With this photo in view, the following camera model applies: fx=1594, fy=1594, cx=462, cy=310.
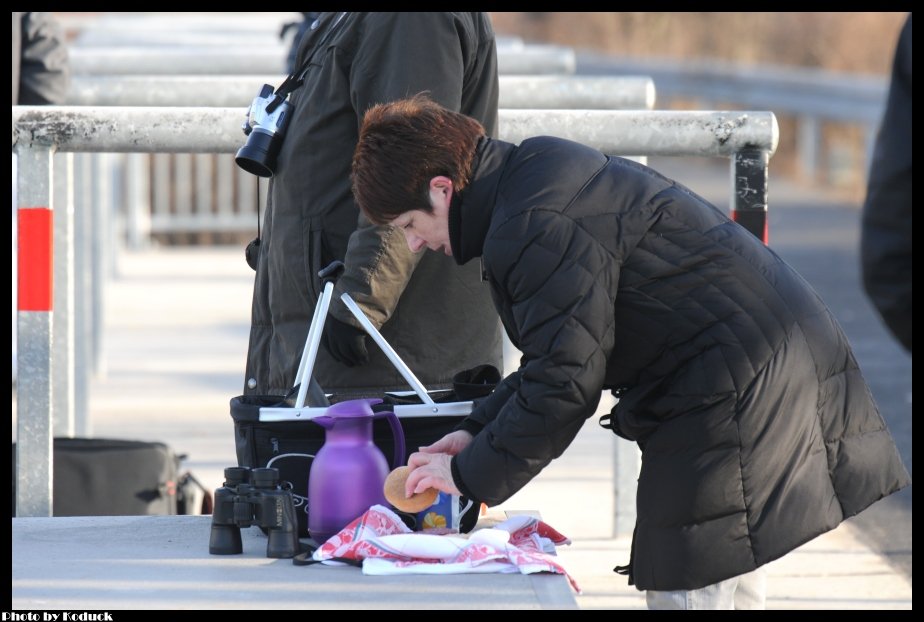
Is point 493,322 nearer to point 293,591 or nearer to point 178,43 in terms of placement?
point 293,591

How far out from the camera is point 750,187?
400 centimetres

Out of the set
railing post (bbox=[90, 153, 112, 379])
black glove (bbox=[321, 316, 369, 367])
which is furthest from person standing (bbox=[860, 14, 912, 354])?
railing post (bbox=[90, 153, 112, 379])

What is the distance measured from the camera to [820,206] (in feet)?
47.4

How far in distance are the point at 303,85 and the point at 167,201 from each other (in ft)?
31.4

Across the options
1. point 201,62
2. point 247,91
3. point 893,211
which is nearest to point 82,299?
point 201,62

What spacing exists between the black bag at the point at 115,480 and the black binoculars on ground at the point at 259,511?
1.24 m

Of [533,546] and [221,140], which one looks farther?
[221,140]

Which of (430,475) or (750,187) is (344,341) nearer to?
(430,475)

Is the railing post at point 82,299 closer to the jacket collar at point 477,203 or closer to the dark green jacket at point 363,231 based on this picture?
the dark green jacket at point 363,231

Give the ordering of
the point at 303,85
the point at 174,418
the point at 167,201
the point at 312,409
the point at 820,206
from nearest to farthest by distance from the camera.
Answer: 1. the point at 312,409
2. the point at 303,85
3. the point at 174,418
4. the point at 167,201
5. the point at 820,206

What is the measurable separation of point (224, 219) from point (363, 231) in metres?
9.39

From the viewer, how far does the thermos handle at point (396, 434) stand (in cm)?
321

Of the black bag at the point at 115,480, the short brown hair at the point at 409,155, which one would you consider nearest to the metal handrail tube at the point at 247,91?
the black bag at the point at 115,480

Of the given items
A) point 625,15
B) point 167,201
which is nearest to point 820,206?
point 167,201
